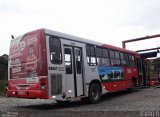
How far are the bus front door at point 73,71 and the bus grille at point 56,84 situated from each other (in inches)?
16.8

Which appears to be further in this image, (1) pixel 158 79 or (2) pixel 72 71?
(1) pixel 158 79

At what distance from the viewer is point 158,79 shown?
26.1m

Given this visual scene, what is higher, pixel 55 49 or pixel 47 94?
pixel 55 49

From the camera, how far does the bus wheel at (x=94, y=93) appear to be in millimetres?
13703

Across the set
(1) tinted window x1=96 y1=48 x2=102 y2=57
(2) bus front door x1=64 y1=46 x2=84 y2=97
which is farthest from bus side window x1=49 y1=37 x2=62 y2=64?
(1) tinted window x1=96 y1=48 x2=102 y2=57

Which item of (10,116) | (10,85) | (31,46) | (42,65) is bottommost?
(10,116)

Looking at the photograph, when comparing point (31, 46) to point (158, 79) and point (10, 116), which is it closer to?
point (10, 116)

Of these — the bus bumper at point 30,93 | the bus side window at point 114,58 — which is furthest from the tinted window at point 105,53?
the bus bumper at point 30,93

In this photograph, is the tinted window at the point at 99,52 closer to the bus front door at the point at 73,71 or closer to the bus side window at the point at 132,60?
the bus front door at the point at 73,71

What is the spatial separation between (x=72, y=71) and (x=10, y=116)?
384cm

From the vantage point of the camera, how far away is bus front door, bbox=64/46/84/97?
485 inches

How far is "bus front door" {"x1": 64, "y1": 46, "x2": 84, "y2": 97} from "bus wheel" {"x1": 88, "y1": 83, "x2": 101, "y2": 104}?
71cm

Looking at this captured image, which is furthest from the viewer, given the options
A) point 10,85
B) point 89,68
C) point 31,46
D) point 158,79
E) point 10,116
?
point 158,79

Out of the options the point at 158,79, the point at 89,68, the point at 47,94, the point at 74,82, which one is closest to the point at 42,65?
the point at 47,94
